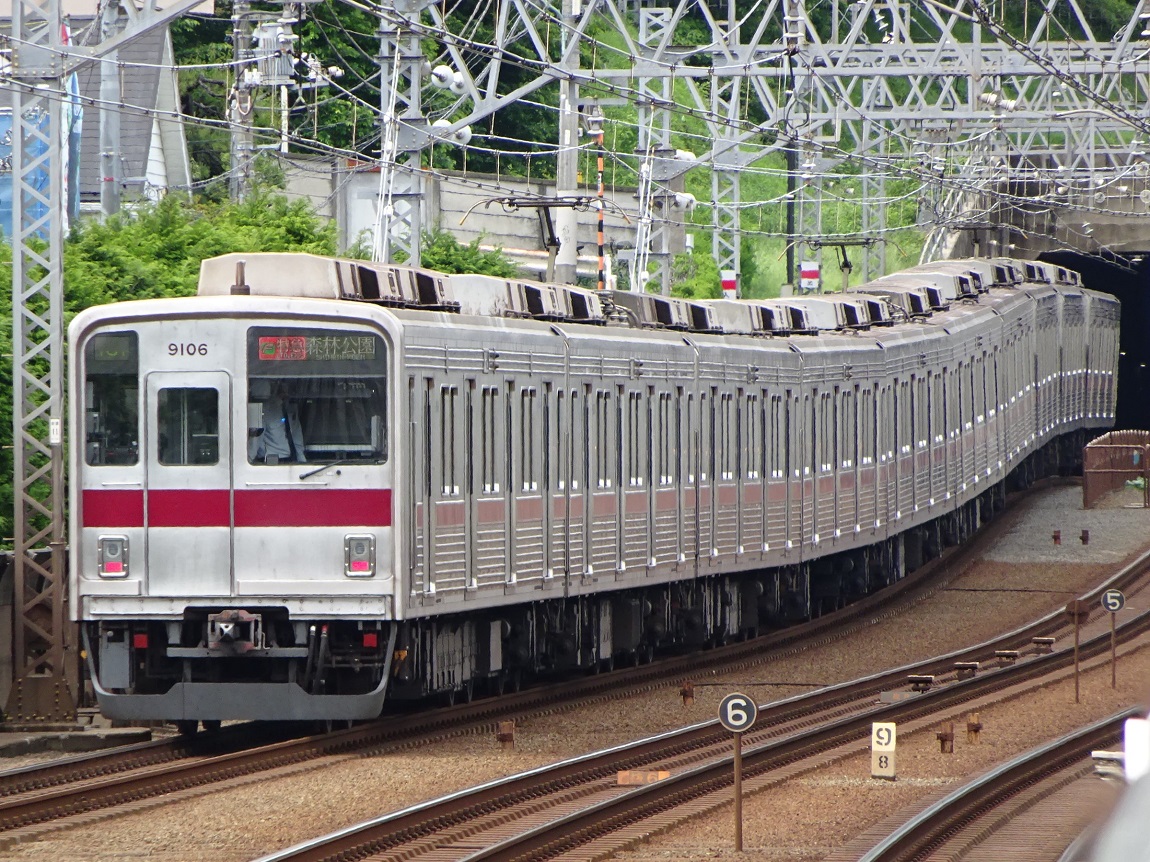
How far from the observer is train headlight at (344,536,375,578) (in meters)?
13.0

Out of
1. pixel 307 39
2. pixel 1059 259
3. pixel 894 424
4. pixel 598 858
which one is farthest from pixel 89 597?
pixel 1059 259

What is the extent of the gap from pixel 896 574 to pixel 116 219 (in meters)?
11.2

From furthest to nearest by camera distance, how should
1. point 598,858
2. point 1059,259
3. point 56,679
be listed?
1. point 1059,259
2. point 56,679
3. point 598,858

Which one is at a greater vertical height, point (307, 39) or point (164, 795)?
point (307, 39)

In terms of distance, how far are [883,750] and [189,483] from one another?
441cm

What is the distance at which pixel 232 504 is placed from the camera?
13.2 metres

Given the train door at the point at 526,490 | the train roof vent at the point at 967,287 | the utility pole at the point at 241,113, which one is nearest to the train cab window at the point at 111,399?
the train door at the point at 526,490

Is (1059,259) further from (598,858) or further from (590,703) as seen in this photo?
(598,858)

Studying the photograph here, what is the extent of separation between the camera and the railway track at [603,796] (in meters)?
9.84

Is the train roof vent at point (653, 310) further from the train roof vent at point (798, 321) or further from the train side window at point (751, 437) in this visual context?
the train roof vent at point (798, 321)

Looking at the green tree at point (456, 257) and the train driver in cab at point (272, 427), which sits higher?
the green tree at point (456, 257)

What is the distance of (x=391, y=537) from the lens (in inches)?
515

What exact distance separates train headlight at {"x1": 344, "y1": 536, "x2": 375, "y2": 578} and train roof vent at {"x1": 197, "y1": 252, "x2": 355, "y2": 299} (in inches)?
60.7

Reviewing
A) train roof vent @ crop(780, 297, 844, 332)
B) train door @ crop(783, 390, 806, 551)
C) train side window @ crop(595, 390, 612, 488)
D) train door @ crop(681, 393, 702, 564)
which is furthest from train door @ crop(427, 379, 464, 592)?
train roof vent @ crop(780, 297, 844, 332)
